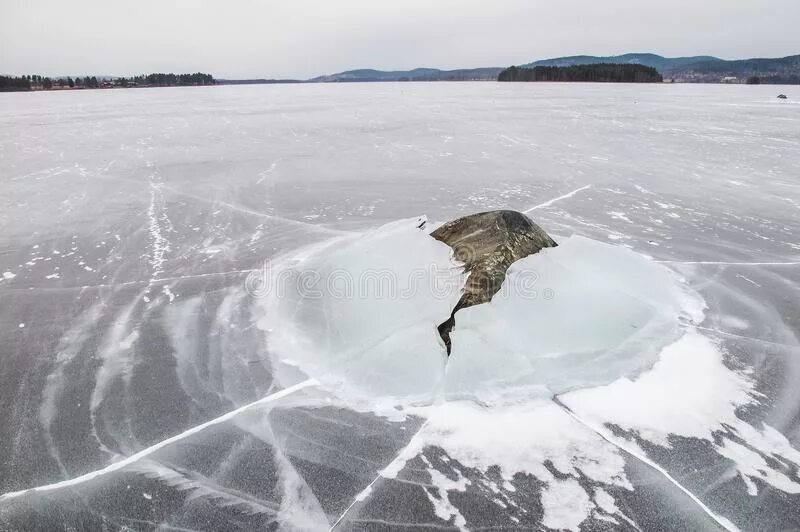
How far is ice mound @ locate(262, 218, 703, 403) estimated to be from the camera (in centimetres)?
288

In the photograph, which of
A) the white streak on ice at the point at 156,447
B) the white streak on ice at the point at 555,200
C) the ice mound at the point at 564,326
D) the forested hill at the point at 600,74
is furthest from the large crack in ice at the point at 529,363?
the forested hill at the point at 600,74

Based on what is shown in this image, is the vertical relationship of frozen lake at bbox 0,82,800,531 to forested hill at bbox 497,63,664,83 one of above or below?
below

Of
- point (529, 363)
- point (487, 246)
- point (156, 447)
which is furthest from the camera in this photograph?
point (487, 246)

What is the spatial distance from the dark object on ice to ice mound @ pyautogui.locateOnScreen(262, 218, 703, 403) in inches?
2.9

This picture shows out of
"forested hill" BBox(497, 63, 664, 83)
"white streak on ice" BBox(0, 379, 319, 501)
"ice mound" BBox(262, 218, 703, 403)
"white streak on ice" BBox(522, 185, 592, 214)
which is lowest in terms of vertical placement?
"white streak on ice" BBox(0, 379, 319, 501)

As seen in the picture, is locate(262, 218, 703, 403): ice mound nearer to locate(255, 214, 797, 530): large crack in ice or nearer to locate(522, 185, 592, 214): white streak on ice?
locate(255, 214, 797, 530): large crack in ice

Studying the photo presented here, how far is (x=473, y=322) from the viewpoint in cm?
319

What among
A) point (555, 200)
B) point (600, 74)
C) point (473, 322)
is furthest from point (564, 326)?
point (600, 74)

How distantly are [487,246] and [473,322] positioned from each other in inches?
32.8

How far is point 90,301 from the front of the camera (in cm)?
390

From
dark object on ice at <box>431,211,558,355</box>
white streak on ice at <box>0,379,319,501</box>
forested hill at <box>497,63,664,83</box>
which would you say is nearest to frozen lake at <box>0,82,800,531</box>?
white streak on ice at <box>0,379,319,501</box>

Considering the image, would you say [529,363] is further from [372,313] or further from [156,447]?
[156,447]

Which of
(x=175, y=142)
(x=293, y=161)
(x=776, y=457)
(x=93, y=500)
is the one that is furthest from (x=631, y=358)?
(x=175, y=142)

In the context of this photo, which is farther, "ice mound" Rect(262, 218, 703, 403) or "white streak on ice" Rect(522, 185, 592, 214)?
"white streak on ice" Rect(522, 185, 592, 214)
